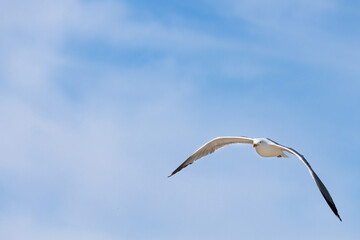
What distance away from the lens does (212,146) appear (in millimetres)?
21719

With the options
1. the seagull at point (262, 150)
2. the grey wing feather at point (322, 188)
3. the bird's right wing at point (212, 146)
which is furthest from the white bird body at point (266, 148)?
the grey wing feather at point (322, 188)

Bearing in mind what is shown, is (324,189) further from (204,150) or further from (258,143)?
(204,150)

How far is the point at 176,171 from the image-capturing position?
73.4 feet

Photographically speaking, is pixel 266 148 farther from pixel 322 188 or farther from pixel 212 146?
pixel 322 188

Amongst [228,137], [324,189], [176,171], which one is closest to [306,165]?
[324,189]

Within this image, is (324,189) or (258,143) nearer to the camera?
(324,189)

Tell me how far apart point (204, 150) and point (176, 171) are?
1411 mm

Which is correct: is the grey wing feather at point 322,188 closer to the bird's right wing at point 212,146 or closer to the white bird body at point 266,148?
the white bird body at point 266,148

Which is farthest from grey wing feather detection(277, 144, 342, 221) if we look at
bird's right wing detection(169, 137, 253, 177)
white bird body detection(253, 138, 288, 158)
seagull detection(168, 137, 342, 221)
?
bird's right wing detection(169, 137, 253, 177)

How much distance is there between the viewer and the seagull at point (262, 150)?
16.4m

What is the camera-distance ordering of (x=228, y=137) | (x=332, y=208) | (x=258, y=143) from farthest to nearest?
(x=228, y=137)
(x=258, y=143)
(x=332, y=208)

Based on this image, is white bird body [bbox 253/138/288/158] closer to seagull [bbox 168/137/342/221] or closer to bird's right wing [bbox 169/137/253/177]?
seagull [bbox 168/137/342/221]

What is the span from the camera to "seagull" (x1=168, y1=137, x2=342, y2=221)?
1641 cm

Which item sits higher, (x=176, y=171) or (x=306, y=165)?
(x=176, y=171)
